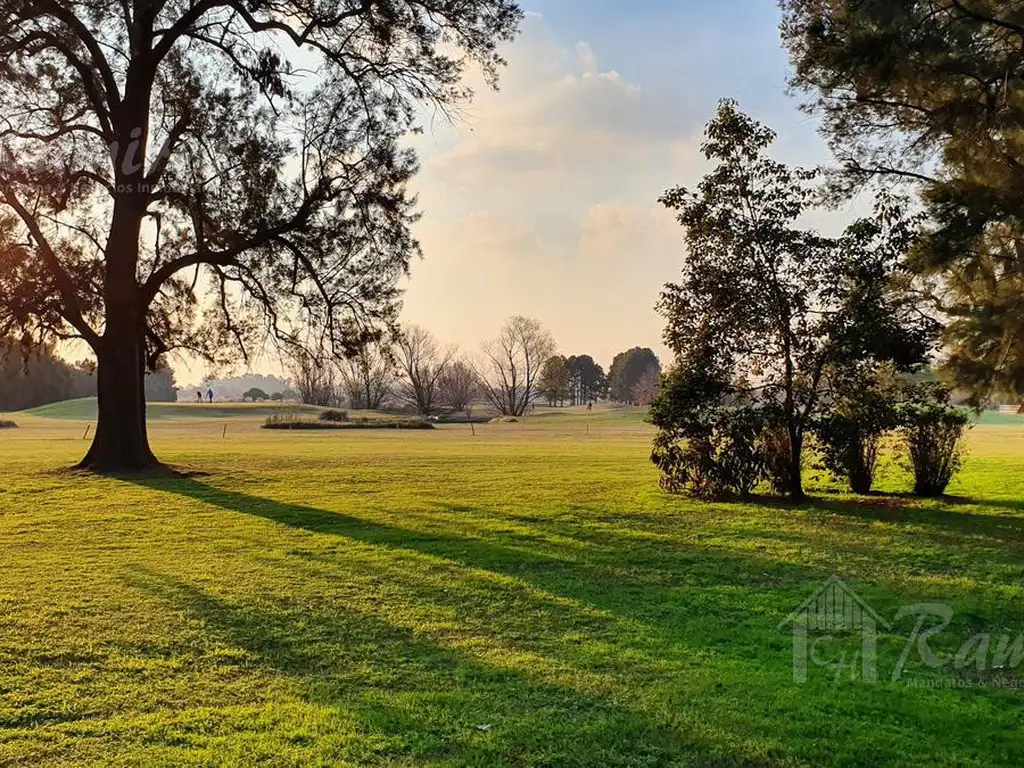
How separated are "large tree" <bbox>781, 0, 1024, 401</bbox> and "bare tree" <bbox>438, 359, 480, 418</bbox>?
70.0 m

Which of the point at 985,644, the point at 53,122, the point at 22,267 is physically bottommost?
the point at 985,644

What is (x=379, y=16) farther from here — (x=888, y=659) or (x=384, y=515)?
(x=888, y=659)

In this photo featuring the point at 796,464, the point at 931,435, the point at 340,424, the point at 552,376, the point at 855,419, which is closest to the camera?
the point at 855,419

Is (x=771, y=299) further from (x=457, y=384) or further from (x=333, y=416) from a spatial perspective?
(x=457, y=384)

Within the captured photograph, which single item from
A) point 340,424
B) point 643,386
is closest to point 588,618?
point 340,424

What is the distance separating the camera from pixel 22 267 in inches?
615

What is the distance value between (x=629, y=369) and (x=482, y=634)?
96.1m

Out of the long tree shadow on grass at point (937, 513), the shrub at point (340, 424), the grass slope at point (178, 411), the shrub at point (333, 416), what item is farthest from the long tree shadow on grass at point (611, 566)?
the grass slope at point (178, 411)

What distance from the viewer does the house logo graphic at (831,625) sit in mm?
4602

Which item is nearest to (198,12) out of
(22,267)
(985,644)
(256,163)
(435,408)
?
(256,163)

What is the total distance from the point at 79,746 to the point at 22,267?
15200 mm

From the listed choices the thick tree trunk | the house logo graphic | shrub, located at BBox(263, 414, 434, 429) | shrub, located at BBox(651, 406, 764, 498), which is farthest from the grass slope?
the house logo graphic

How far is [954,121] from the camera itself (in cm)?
928

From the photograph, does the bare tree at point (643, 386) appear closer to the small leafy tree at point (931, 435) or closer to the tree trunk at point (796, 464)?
the small leafy tree at point (931, 435)
